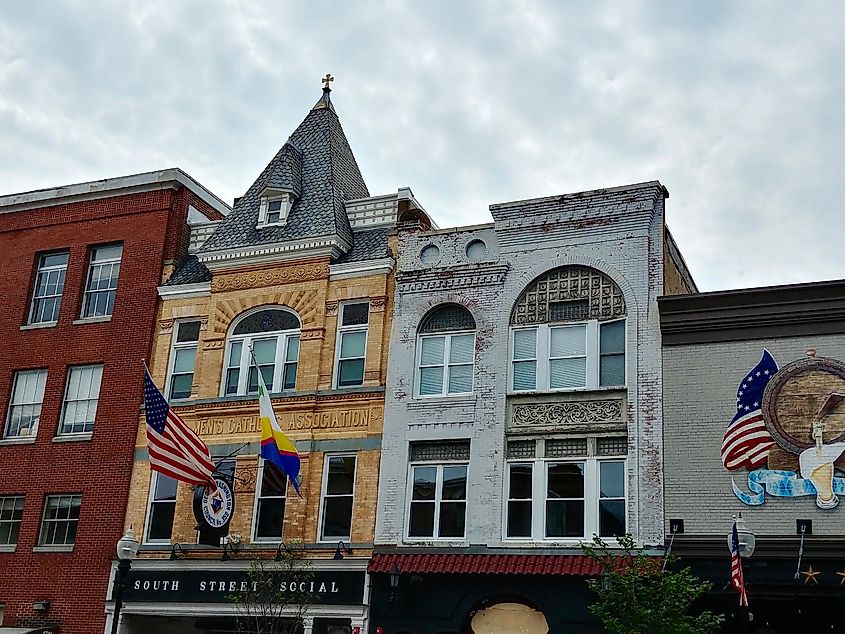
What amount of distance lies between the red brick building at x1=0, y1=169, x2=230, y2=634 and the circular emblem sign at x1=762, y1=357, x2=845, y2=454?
16.7 m

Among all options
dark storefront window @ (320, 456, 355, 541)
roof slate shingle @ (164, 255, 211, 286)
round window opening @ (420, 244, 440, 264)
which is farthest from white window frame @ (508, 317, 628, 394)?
roof slate shingle @ (164, 255, 211, 286)

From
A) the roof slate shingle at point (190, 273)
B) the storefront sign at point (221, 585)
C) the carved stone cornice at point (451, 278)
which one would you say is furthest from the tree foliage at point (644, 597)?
the roof slate shingle at point (190, 273)

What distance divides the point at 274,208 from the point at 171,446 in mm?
8430

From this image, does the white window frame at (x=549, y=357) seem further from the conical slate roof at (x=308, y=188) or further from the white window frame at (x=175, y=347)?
the white window frame at (x=175, y=347)

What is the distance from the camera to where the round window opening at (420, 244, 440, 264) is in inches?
1098

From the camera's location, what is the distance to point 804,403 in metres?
22.5

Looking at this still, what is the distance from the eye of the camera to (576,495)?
2436 cm

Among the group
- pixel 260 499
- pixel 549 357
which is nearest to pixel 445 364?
pixel 549 357

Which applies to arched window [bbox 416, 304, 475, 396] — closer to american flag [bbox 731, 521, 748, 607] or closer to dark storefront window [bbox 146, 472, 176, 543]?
dark storefront window [bbox 146, 472, 176, 543]

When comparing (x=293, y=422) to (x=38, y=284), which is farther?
(x=38, y=284)

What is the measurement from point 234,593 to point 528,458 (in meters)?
7.75

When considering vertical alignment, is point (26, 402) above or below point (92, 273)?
below

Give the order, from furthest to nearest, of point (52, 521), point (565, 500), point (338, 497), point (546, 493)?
1. point (52, 521)
2. point (338, 497)
3. point (546, 493)
4. point (565, 500)

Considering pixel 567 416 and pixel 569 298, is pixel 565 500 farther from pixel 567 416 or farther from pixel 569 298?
pixel 569 298
